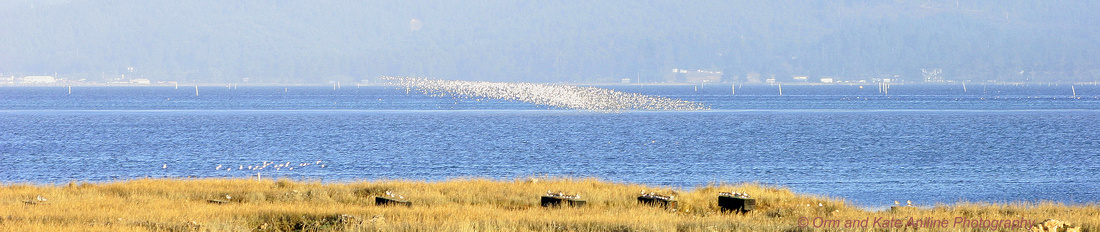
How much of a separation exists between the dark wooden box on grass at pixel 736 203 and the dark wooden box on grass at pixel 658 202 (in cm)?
90

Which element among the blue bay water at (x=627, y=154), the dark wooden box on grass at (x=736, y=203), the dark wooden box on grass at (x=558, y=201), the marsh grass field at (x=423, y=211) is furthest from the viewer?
→ the blue bay water at (x=627, y=154)

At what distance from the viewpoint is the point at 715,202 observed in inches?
815

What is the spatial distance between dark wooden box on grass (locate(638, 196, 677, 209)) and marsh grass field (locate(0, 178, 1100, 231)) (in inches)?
6.1

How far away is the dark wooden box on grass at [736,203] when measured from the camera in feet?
62.3

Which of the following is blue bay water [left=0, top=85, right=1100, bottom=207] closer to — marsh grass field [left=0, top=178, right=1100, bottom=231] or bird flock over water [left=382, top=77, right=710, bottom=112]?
marsh grass field [left=0, top=178, right=1100, bottom=231]

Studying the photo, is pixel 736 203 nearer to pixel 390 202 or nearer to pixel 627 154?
pixel 390 202

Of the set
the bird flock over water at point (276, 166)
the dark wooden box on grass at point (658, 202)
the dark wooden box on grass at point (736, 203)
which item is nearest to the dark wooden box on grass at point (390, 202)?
the dark wooden box on grass at point (658, 202)

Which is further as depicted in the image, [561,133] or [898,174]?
[561,133]

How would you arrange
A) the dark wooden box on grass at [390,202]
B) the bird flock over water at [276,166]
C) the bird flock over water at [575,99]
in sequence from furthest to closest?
the bird flock over water at [575,99] → the bird flock over water at [276,166] → the dark wooden box on grass at [390,202]

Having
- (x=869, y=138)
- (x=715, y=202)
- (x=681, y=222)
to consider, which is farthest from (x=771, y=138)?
(x=681, y=222)

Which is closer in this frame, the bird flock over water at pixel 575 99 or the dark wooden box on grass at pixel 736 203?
the dark wooden box on grass at pixel 736 203

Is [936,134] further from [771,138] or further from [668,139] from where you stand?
[668,139]

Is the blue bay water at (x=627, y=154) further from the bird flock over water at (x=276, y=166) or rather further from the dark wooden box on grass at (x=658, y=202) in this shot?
the dark wooden box on grass at (x=658, y=202)

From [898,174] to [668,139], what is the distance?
2560 centimetres
